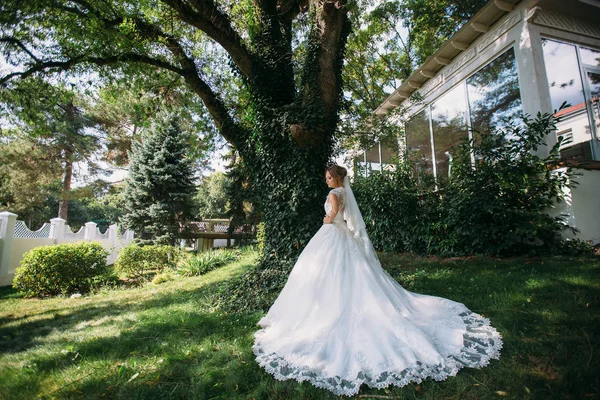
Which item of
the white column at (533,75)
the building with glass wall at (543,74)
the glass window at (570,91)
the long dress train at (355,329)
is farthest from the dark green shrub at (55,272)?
the glass window at (570,91)

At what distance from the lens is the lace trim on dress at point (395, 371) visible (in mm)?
2381

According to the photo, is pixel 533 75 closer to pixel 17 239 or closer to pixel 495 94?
pixel 495 94

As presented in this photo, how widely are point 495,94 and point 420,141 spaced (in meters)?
3.23

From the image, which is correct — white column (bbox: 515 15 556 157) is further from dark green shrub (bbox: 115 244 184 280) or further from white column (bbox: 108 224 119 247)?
white column (bbox: 108 224 119 247)

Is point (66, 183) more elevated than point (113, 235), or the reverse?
point (66, 183)

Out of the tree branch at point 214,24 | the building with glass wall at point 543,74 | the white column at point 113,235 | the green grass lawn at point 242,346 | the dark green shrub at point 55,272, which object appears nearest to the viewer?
the green grass lawn at point 242,346

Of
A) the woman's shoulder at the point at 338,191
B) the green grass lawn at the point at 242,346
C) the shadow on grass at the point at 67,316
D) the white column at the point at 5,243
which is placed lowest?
the shadow on grass at the point at 67,316

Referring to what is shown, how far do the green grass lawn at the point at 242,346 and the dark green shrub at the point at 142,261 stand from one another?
4397mm

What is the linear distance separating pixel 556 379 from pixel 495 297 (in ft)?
6.22

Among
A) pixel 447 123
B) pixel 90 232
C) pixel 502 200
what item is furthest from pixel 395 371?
pixel 90 232

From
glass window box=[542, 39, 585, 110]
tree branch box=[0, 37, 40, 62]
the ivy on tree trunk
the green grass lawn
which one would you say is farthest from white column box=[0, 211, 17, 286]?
glass window box=[542, 39, 585, 110]

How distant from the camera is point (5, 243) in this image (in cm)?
962

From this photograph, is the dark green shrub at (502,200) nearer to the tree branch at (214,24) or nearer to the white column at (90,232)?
the tree branch at (214,24)

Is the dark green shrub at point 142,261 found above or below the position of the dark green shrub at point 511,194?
below
